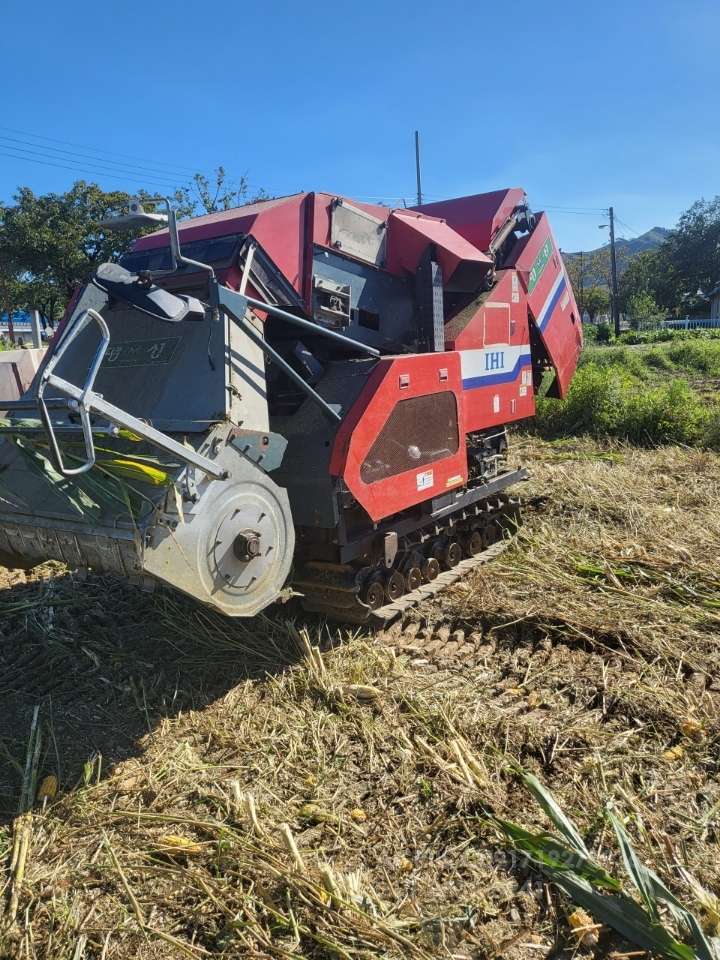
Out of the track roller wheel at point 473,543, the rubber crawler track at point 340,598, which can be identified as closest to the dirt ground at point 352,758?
the rubber crawler track at point 340,598

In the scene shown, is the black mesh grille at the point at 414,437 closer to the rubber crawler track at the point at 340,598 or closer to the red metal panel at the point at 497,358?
the red metal panel at the point at 497,358

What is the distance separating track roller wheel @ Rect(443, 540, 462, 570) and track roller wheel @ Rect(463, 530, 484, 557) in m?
0.16

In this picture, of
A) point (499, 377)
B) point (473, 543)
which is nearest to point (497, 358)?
point (499, 377)

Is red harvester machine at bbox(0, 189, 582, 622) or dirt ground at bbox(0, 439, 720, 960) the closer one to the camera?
dirt ground at bbox(0, 439, 720, 960)

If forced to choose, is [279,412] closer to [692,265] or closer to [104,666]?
[104,666]

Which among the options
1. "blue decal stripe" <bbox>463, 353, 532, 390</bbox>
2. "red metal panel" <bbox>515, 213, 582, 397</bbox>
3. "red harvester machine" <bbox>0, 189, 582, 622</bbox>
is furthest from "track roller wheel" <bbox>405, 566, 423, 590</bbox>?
"red metal panel" <bbox>515, 213, 582, 397</bbox>

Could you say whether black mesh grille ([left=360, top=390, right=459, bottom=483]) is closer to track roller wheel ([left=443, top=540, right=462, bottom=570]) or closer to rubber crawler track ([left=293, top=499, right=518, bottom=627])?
rubber crawler track ([left=293, top=499, right=518, bottom=627])

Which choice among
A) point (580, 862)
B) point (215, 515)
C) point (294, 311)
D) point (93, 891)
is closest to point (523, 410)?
point (294, 311)

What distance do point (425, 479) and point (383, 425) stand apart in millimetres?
607

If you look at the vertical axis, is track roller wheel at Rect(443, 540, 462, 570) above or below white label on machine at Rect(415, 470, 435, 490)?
below

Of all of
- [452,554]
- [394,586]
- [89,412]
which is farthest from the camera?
[452,554]

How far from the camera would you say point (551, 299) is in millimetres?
6691

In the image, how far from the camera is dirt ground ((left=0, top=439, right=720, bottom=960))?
7.95 ft

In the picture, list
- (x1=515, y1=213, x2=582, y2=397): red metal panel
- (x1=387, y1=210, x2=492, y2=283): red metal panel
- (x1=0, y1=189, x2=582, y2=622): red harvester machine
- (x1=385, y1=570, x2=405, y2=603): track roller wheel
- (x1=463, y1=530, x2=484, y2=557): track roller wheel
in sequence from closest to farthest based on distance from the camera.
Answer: (x1=0, y1=189, x2=582, y2=622): red harvester machine
(x1=385, y1=570, x2=405, y2=603): track roller wheel
(x1=387, y1=210, x2=492, y2=283): red metal panel
(x1=463, y1=530, x2=484, y2=557): track roller wheel
(x1=515, y1=213, x2=582, y2=397): red metal panel
